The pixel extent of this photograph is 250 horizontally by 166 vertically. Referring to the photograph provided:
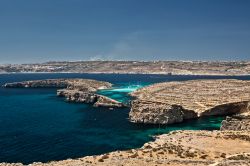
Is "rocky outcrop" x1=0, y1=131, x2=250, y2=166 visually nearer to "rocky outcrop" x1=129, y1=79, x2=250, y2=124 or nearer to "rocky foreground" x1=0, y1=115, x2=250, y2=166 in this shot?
"rocky foreground" x1=0, y1=115, x2=250, y2=166

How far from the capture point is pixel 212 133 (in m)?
82.9

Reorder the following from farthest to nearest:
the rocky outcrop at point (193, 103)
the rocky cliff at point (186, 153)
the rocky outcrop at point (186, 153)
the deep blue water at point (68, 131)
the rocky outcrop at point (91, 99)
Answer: the rocky outcrop at point (91, 99) < the rocky outcrop at point (193, 103) < the deep blue water at point (68, 131) < the rocky outcrop at point (186, 153) < the rocky cliff at point (186, 153)

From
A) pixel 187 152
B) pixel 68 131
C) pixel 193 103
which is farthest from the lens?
pixel 193 103

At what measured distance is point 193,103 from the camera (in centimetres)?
12794

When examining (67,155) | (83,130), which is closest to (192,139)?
(67,155)

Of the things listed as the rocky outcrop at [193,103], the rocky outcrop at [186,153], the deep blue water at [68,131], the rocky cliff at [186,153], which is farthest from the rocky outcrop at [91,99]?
the rocky cliff at [186,153]

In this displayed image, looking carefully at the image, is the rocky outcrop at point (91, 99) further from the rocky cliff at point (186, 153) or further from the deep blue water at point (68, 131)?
the rocky cliff at point (186, 153)

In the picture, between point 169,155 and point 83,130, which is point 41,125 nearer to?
point 83,130

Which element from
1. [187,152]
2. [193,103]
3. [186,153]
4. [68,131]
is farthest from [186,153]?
[193,103]

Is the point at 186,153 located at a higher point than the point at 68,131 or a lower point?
higher

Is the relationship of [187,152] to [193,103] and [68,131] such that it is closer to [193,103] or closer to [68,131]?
[68,131]

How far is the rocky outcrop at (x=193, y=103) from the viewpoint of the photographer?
104 m

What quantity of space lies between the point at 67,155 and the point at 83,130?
24548 millimetres

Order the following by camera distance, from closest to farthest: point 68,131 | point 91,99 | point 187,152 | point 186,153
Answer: point 186,153 < point 187,152 < point 68,131 < point 91,99
